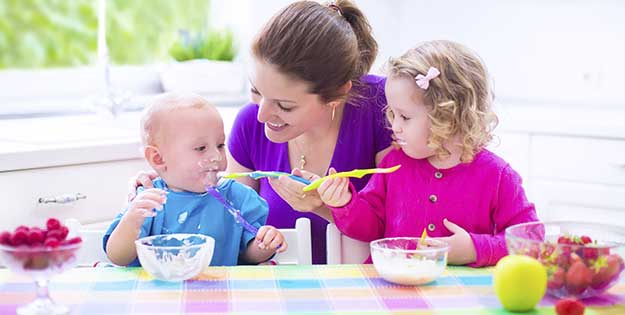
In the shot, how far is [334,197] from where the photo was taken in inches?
69.4

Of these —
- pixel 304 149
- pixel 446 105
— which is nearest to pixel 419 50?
pixel 446 105

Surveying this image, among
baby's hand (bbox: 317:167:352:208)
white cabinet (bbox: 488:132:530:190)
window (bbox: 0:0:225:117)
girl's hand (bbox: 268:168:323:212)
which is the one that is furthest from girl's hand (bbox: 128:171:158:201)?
white cabinet (bbox: 488:132:530:190)

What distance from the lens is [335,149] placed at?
210 cm

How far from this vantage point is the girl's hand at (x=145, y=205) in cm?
160

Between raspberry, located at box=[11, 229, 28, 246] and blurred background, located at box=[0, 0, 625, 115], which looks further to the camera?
blurred background, located at box=[0, 0, 625, 115]

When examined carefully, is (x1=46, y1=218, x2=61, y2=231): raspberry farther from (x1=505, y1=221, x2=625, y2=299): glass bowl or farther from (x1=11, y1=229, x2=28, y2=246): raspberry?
(x1=505, y1=221, x2=625, y2=299): glass bowl

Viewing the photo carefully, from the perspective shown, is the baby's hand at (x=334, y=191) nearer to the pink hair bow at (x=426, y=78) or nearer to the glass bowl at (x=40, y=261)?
the pink hair bow at (x=426, y=78)

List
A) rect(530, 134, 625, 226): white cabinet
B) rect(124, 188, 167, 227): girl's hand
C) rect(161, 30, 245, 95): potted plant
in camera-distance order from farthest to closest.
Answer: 1. rect(161, 30, 245, 95): potted plant
2. rect(530, 134, 625, 226): white cabinet
3. rect(124, 188, 167, 227): girl's hand

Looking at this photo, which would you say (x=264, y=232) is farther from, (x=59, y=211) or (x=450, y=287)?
(x=59, y=211)

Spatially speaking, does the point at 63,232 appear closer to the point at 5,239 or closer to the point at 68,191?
the point at 5,239

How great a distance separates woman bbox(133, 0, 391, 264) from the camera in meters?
1.89

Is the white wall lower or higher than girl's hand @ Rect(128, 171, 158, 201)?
higher

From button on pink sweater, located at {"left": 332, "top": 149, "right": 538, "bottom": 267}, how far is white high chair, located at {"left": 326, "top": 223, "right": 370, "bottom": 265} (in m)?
0.02

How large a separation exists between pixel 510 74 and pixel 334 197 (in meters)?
1.94
